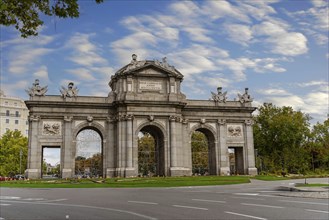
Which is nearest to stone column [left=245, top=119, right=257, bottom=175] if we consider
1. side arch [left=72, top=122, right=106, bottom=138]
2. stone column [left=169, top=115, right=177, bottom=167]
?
stone column [left=169, top=115, right=177, bottom=167]

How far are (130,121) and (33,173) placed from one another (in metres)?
14.1

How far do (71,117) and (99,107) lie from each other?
4005 millimetres

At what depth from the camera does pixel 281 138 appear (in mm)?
75625

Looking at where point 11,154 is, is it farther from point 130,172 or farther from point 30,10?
point 30,10

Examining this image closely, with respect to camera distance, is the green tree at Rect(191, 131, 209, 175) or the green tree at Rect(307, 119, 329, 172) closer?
the green tree at Rect(191, 131, 209, 175)

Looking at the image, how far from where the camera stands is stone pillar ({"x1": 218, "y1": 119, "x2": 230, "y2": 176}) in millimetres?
53647

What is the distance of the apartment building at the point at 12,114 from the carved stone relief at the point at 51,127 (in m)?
74.2

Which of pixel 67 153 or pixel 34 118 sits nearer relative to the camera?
pixel 34 118

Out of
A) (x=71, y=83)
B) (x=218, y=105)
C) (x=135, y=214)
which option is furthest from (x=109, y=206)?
(x=218, y=105)

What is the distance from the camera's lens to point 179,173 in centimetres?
4984

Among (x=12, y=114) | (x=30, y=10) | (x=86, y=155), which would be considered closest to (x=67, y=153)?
(x=86, y=155)

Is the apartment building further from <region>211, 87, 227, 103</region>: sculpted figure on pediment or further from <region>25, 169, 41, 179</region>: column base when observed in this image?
<region>211, 87, 227, 103</region>: sculpted figure on pediment

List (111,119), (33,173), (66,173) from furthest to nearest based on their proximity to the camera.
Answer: (111,119) < (66,173) < (33,173)

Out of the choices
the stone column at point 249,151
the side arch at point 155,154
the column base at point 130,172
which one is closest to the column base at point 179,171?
the side arch at point 155,154
